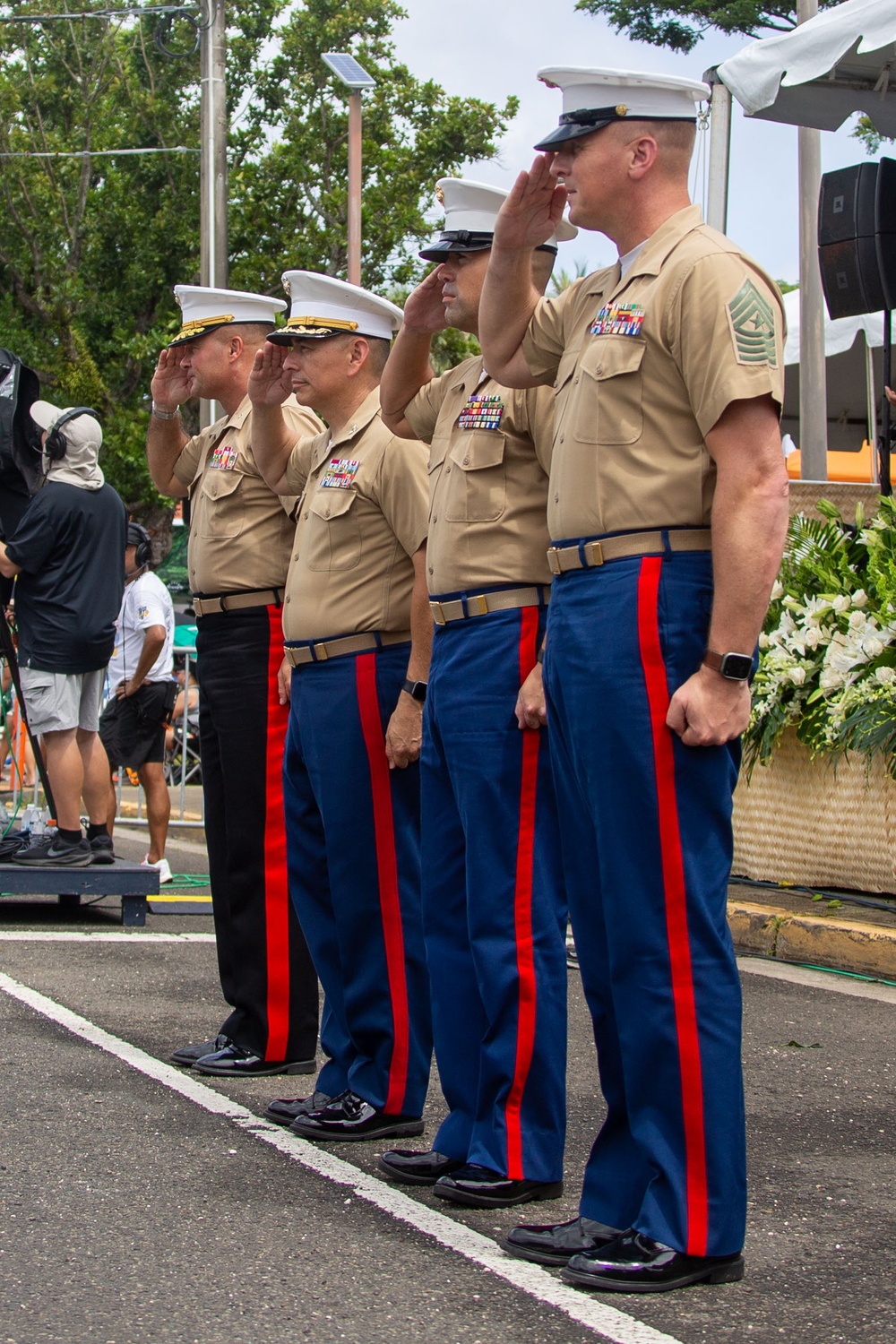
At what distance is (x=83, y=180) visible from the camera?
23.0 metres

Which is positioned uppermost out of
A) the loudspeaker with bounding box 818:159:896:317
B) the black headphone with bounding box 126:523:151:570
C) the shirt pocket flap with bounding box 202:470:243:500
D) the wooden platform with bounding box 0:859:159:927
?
the loudspeaker with bounding box 818:159:896:317

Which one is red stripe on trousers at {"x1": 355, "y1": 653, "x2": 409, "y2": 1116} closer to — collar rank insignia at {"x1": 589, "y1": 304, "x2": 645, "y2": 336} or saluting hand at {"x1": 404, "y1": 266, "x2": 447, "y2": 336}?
saluting hand at {"x1": 404, "y1": 266, "x2": 447, "y2": 336}

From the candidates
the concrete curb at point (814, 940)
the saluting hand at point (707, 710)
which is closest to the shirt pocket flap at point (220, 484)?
the saluting hand at point (707, 710)

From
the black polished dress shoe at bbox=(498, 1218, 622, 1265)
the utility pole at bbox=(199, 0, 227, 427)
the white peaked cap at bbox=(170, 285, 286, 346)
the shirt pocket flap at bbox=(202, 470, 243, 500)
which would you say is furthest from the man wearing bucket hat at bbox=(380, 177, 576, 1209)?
the utility pole at bbox=(199, 0, 227, 427)

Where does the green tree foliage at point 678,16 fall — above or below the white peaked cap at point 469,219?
above

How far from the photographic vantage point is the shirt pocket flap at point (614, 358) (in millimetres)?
3213

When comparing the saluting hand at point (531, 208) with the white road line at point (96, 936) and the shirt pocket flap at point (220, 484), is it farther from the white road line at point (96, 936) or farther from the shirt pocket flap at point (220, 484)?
the white road line at point (96, 936)

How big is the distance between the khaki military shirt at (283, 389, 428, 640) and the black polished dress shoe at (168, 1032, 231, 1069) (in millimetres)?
1310

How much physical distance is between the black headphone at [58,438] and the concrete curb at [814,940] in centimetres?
359

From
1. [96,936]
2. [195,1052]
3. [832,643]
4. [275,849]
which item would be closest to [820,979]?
[832,643]

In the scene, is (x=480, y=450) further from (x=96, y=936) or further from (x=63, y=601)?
(x=63, y=601)

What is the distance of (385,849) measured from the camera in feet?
14.4

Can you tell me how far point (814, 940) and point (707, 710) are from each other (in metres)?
3.78

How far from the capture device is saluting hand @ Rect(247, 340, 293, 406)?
469 cm
